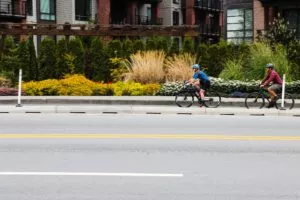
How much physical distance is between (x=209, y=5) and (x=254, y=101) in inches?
2217

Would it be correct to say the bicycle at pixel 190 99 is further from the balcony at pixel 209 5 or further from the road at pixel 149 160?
the balcony at pixel 209 5

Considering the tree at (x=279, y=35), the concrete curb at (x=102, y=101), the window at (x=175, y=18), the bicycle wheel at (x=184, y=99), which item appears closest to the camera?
the bicycle wheel at (x=184, y=99)

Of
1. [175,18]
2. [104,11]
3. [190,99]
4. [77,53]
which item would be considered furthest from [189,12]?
[190,99]

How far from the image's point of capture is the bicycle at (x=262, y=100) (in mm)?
20391

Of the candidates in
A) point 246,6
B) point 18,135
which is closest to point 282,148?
point 18,135

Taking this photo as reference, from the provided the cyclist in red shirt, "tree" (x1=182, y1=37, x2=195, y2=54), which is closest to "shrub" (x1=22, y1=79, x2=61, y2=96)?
"tree" (x1=182, y1=37, x2=195, y2=54)

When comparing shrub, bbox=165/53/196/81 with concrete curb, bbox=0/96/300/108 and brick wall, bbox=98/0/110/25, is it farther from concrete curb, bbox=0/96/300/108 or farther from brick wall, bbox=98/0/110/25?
brick wall, bbox=98/0/110/25

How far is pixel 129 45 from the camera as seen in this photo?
26828mm

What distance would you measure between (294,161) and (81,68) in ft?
59.6

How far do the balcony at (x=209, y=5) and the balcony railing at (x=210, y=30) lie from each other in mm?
2211

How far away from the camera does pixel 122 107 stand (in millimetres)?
20250

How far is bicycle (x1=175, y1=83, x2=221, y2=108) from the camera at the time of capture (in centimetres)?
2064

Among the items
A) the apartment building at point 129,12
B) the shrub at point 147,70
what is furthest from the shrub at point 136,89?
the apartment building at point 129,12

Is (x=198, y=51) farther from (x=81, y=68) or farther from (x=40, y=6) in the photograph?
(x=40, y=6)
